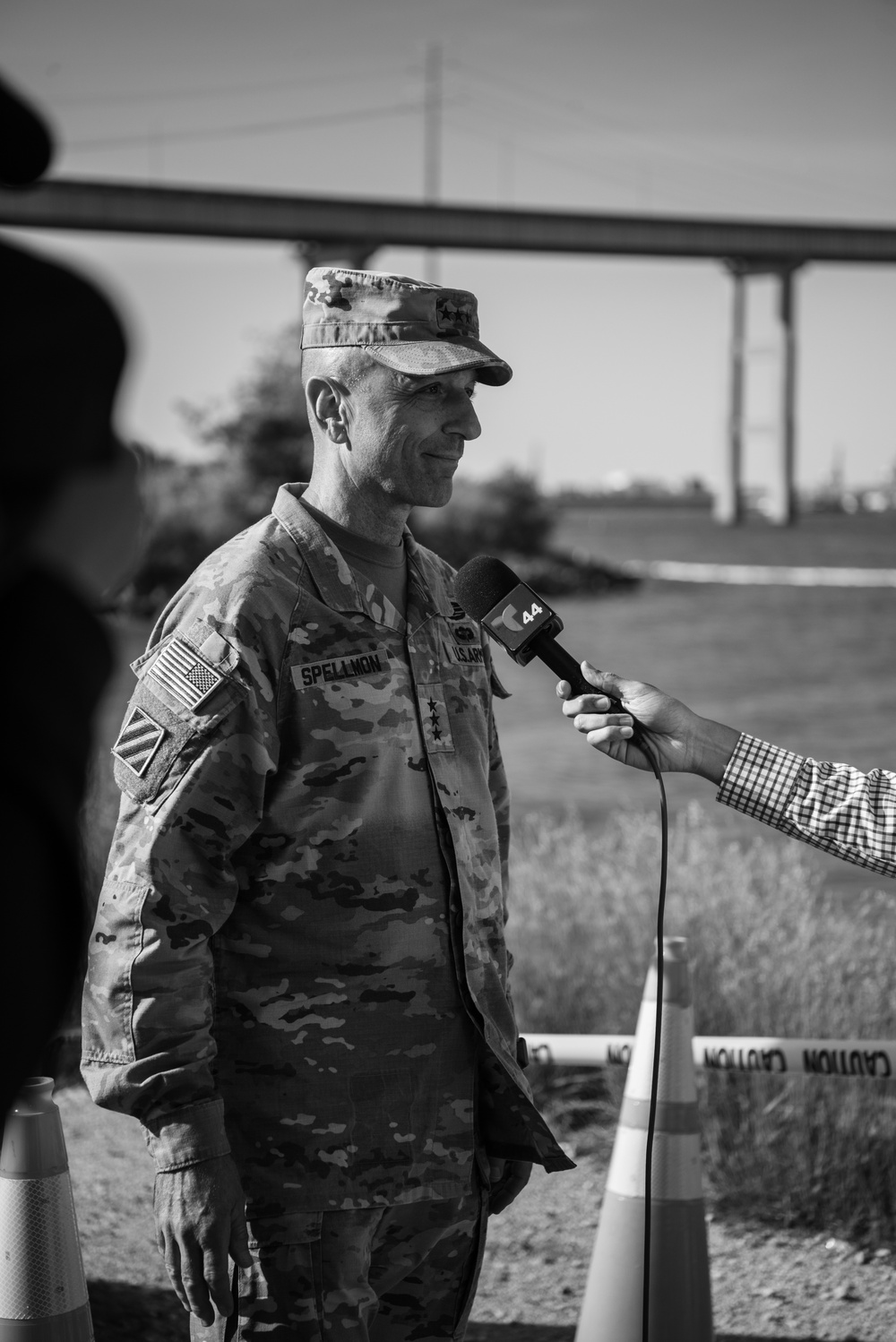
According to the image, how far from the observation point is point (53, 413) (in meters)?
1.29

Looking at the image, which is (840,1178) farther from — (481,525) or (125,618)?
(481,525)

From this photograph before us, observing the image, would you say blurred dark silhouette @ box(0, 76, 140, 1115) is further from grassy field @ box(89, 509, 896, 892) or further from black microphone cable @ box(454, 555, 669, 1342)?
black microphone cable @ box(454, 555, 669, 1342)

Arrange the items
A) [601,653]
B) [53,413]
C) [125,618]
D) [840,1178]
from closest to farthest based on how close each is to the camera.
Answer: [53,413] < [840,1178] < [125,618] < [601,653]

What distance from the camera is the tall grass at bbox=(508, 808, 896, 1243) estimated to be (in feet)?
14.0

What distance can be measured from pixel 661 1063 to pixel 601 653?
144ft

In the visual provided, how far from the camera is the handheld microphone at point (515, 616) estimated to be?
8.63 ft

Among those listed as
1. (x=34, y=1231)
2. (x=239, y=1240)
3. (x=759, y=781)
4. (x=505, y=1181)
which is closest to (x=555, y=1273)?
(x=505, y=1181)

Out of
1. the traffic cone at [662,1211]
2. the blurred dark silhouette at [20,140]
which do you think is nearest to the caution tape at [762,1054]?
the traffic cone at [662,1211]

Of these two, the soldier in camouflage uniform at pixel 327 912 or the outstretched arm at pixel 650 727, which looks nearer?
the soldier in camouflage uniform at pixel 327 912

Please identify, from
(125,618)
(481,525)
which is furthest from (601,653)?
(125,618)

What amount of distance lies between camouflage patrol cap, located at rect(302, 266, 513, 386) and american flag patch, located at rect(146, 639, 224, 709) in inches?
24.1

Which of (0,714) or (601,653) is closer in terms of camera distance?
(0,714)

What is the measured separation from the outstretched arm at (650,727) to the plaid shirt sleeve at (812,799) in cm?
4

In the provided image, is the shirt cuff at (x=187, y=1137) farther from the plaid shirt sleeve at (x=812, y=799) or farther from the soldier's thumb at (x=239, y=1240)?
the plaid shirt sleeve at (x=812, y=799)
